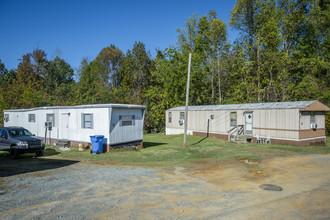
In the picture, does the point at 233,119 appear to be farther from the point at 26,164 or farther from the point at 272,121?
the point at 26,164

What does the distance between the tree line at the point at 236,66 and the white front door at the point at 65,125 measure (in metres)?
17.2

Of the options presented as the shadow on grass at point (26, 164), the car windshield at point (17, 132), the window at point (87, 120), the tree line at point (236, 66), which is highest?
the tree line at point (236, 66)

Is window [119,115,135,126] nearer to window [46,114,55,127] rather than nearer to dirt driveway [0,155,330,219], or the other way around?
dirt driveway [0,155,330,219]

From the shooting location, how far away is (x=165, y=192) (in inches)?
302

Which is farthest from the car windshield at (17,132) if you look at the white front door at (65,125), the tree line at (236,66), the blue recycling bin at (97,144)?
the tree line at (236,66)

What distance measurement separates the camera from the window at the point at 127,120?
16328 millimetres

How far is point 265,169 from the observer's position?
10.9 metres

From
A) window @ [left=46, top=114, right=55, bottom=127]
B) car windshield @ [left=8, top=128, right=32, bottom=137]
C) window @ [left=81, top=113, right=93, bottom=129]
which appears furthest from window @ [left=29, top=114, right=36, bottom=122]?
window @ [left=81, top=113, right=93, bottom=129]

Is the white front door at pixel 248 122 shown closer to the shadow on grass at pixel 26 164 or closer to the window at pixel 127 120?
the window at pixel 127 120

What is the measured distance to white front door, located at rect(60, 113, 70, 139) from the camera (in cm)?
1772

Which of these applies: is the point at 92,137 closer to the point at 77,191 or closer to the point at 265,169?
the point at 77,191

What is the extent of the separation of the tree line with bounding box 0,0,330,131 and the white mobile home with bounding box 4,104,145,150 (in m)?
16.3

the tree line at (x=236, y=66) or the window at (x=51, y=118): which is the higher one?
the tree line at (x=236, y=66)

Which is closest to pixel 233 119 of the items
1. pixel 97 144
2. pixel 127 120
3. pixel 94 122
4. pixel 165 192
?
pixel 127 120
